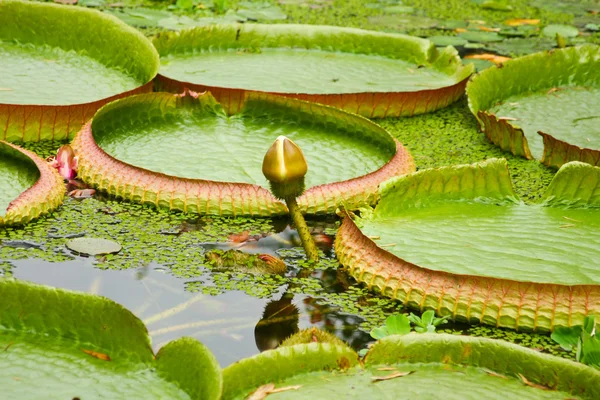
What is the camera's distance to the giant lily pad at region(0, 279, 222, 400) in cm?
172

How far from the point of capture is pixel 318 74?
404 centimetres

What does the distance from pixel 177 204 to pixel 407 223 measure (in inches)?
28.6

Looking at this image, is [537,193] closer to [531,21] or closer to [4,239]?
[4,239]

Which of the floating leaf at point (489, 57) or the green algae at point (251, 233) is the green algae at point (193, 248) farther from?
the floating leaf at point (489, 57)

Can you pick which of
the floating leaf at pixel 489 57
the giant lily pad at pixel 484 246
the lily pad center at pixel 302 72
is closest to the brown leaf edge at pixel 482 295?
the giant lily pad at pixel 484 246

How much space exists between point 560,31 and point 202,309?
145 inches

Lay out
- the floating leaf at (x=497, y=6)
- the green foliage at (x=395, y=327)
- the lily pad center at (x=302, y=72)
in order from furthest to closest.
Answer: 1. the floating leaf at (x=497, y=6)
2. the lily pad center at (x=302, y=72)
3. the green foliage at (x=395, y=327)

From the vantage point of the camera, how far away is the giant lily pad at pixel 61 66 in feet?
10.8

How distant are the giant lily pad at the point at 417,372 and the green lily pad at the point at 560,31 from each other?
3.76 m

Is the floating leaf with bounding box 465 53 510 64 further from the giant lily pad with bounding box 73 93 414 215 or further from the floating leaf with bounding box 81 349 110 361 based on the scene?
the floating leaf with bounding box 81 349 110 361

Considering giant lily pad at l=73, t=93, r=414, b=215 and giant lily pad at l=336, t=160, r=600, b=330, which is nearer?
giant lily pad at l=336, t=160, r=600, b=330

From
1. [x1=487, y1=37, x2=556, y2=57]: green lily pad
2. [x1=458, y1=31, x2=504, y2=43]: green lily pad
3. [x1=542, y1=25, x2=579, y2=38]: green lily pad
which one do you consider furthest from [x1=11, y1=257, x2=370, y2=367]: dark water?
[x1=542, y1=25, x2=579, y2=38]: green lily pad

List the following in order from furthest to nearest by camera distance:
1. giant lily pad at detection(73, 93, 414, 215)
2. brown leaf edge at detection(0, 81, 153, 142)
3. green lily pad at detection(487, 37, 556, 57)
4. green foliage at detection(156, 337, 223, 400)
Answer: green lily pad at detection(487, 37, 556, 57)
brown leaf edge at detection(0, 81, 153, 142)
giant lily pad at detection(73, 93, 414, 215)
green foliage at detection(156, 337, 223, 400)

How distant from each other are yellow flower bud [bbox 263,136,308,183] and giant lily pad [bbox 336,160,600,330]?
279 mm
